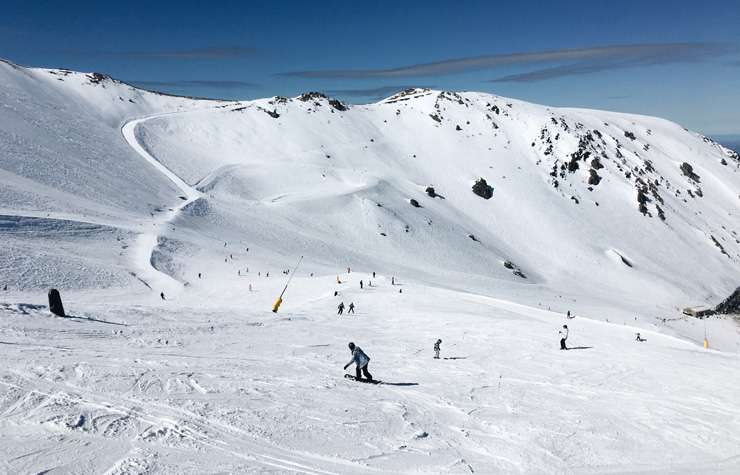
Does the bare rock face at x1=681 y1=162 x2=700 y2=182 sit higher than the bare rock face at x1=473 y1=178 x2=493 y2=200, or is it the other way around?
the bare rock face at x1=681 y1=162 x2=700 y2=182

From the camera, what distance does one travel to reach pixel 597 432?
13.0 metres

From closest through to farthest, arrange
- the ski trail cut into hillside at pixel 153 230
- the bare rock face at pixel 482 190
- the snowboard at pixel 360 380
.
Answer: the snowboard at pixel 360 380 → the ski trail cut into hillside at pixel 153 230 → the bare rock face at pixel 482 190

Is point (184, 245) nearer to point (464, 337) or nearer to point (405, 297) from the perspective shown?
point (405, 297)

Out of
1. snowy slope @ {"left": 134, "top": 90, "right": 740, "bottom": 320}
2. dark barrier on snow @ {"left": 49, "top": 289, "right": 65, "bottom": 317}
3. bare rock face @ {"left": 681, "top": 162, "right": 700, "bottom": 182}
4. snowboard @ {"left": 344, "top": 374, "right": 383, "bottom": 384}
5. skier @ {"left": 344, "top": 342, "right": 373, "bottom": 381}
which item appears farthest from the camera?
bare rock face @ {"left": 681, "top": 162, "right": 700, "bottom": 182}

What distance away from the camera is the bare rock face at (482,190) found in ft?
300

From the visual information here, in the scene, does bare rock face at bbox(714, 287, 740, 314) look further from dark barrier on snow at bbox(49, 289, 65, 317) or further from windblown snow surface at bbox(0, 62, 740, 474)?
dark barrier on snow at bbox(49, 289, 65, 317)

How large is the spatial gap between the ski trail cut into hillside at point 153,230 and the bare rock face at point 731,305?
66026mm

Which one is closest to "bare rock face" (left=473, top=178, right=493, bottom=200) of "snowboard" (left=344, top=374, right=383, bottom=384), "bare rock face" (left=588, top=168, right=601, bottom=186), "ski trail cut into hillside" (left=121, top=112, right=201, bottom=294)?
"bare rock face" (left=588, top=168, right=601, bottom=186)

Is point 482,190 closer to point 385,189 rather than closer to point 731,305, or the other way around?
point 385,189

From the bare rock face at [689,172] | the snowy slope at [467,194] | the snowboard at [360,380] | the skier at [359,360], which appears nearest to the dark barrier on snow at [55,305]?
the snowboard at [360,380]

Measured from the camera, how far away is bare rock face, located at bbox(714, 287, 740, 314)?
6794 cm

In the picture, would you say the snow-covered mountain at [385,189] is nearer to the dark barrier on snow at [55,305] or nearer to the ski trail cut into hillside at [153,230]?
the ski trail cut into hillside at [153,230]

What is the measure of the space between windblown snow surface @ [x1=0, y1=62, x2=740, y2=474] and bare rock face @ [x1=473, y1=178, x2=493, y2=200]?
96 cm

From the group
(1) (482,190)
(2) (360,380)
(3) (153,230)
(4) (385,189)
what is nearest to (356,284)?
(2) (360,380)
